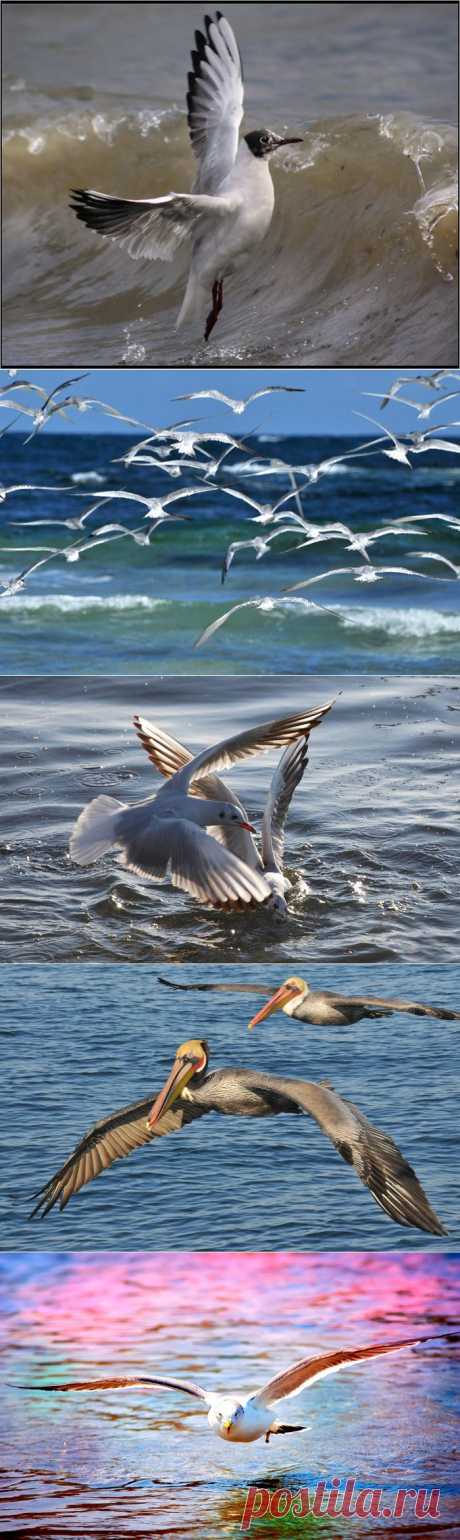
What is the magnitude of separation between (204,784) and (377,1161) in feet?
6.97

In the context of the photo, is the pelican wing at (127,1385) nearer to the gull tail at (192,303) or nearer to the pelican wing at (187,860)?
the pelican wing at (187,860)

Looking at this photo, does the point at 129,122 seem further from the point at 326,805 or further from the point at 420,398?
the point at 326,805

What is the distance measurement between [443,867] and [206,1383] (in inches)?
123

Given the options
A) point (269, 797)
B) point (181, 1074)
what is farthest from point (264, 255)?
point (181, 1074)

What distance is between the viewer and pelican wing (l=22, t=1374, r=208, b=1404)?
6.03 m

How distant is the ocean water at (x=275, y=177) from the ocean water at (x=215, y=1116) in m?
2.97

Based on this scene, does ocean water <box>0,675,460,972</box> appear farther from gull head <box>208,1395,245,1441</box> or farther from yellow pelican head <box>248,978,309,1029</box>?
gull head <box>208,1395,245,1441</box>

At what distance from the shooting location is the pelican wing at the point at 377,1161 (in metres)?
6.82

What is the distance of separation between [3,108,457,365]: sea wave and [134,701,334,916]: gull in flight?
1858mm

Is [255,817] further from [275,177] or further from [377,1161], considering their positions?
[275,177]

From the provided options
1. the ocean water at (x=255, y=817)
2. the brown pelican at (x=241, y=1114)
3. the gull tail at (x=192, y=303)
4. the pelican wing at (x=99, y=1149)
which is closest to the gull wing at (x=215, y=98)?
the gull tail at (x=192, y=303)

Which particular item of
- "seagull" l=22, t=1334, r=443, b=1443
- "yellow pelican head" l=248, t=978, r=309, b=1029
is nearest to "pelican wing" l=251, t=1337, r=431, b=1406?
"seagull" l=22, t=1334, r=443, b=1443

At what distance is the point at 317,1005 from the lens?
25.9 ft

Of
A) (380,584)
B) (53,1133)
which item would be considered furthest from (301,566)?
(53,1133)
